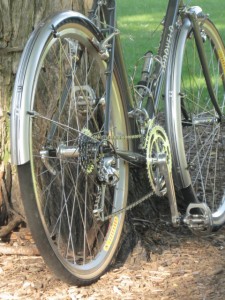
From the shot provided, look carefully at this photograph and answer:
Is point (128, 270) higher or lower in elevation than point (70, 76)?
lower

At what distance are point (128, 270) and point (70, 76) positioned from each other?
3.54 feet

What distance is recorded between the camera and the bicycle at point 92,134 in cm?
346

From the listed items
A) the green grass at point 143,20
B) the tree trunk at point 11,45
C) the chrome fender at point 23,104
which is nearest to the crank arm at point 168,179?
the tree trunk at point 11,45

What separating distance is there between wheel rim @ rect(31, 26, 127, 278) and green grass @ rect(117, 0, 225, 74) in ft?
21.3

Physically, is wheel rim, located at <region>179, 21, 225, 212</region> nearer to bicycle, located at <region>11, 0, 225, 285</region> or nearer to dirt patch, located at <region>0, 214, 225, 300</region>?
bicycle, located at <region>11, 0, 225, 285</region>

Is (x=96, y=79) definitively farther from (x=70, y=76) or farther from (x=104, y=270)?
(x=104, y=270)

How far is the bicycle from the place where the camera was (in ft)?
11.4

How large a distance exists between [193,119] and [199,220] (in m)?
0.79

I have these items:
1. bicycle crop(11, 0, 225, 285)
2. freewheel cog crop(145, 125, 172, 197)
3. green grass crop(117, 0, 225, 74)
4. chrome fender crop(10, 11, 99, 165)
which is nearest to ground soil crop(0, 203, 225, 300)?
bicycle crop(11, 0, 225, 285)

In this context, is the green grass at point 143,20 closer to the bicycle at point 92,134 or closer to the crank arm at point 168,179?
the bicycle at point 92,134

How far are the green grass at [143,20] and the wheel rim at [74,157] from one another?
255 inches

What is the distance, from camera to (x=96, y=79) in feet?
14.1

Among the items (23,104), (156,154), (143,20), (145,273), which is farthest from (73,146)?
(143,20)

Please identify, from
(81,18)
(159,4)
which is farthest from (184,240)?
(159,4)
